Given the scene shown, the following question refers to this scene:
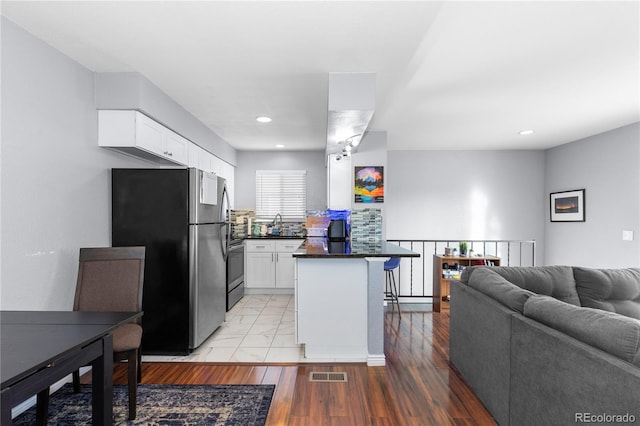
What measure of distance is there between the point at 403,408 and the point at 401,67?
99.1 inches

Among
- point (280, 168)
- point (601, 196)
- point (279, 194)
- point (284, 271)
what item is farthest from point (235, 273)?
point (601, 196)

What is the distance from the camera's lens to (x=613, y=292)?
8.15ft

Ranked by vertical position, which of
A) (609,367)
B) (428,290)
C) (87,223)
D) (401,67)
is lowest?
(428,290)

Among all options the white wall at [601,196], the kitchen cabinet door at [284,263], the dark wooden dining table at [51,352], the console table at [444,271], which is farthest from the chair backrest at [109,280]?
the white wall at [601,196]

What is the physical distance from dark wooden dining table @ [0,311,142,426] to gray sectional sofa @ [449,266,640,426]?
201 centimetres

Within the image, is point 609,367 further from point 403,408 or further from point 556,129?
point 556,129

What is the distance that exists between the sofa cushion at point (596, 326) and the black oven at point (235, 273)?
3675mm

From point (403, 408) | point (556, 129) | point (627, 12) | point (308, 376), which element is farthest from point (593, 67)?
point (308, 376)

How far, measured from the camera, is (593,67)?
2701 mm

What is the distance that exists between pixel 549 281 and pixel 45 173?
12.5 feet

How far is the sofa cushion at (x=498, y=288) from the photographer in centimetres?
193

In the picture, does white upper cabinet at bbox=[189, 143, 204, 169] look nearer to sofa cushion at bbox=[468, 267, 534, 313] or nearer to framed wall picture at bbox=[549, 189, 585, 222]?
sofa cushion at bbox=[468, 267, 534, 313]

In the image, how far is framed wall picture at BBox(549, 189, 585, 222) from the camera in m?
5.18

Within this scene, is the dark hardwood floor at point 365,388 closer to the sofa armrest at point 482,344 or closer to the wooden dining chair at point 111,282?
the sofa armrest at point 482,344
